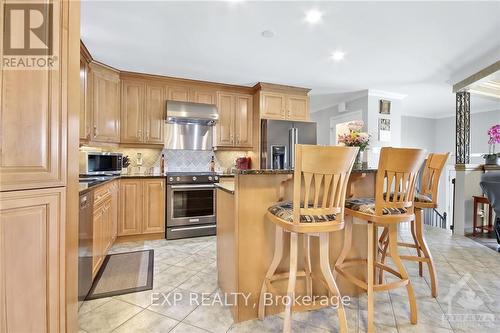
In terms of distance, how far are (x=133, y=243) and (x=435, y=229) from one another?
189 inches

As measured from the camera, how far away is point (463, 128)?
3803 millimetres

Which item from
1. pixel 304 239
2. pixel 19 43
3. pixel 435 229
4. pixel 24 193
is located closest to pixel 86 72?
pixel 19 43

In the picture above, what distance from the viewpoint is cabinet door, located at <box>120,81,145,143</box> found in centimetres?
356

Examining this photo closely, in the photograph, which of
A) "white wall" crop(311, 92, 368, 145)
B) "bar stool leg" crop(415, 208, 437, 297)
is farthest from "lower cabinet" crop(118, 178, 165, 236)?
"white wall" crop(311, 92, 368, 145)

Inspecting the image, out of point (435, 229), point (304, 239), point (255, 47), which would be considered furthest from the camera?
point (435, 229)

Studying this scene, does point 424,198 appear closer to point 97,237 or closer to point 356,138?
point 356,138

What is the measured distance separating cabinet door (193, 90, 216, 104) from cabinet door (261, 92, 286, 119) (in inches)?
33.2

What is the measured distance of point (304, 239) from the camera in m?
1.72

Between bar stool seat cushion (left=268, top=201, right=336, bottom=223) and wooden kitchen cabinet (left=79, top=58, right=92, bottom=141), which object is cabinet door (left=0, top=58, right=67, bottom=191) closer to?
bar stool seat cushion (left=268, top=201, right=336, bottom=223)

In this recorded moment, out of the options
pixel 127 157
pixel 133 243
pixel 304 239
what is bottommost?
pixel 133 243

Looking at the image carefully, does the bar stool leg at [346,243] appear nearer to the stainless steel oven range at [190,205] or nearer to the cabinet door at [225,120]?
the stainless steel oven range at [190,205]

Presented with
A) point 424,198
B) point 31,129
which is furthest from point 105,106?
point 424,198

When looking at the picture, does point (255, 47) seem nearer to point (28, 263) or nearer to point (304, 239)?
point (304, 239)

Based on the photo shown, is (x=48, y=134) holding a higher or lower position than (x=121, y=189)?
higher
